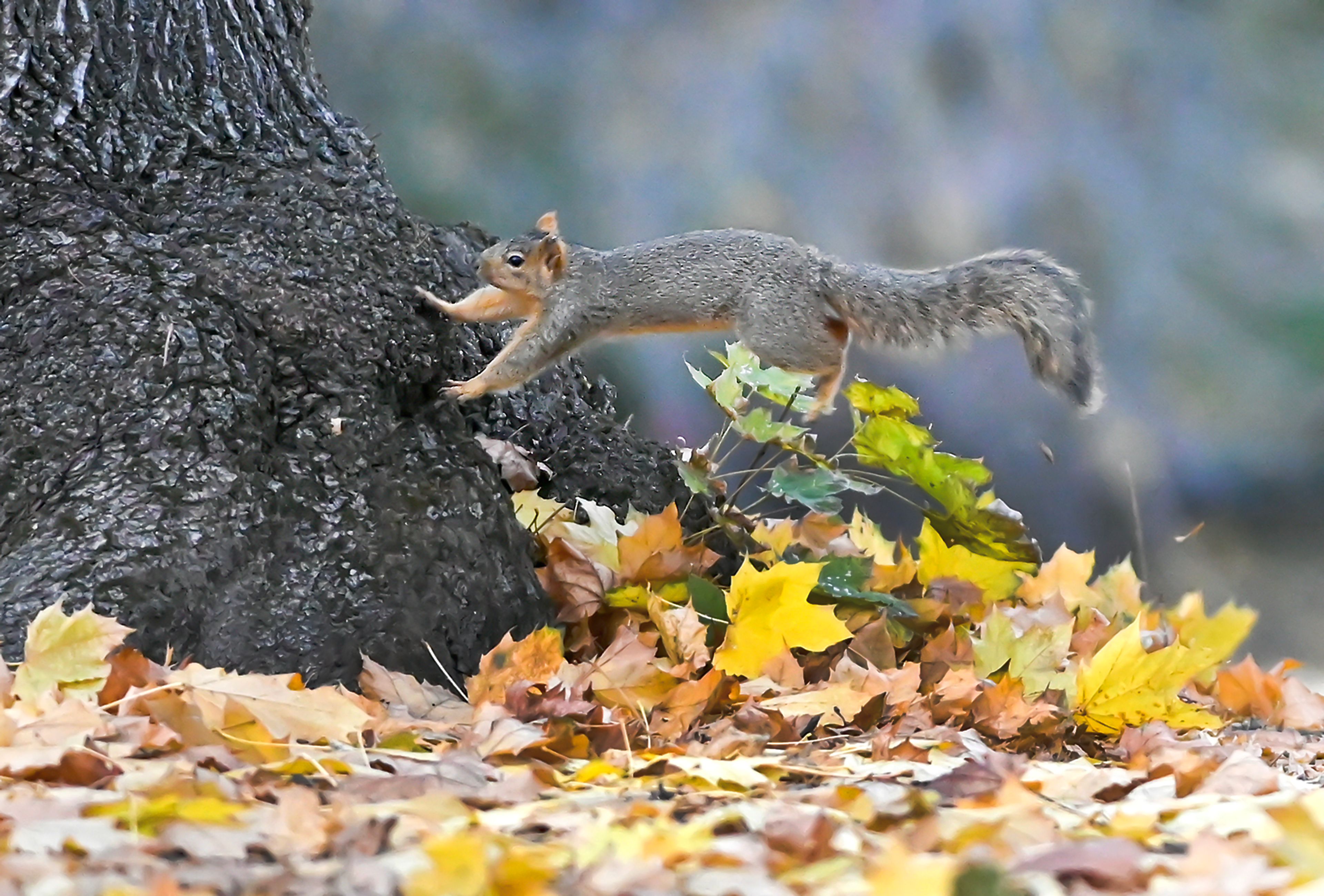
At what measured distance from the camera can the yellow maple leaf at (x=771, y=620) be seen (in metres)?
1.22

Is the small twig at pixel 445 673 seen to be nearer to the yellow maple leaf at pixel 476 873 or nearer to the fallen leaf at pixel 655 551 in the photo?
the fallen leaf at pixel 655 551

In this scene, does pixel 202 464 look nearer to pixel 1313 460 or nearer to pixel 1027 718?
pixel 1027 718

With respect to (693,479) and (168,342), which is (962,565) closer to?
(693,479)

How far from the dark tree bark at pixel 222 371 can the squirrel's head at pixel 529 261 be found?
0.98 feet

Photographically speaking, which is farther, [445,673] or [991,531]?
[991,531]

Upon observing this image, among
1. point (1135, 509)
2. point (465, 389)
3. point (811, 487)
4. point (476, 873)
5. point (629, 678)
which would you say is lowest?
point (476, 873)

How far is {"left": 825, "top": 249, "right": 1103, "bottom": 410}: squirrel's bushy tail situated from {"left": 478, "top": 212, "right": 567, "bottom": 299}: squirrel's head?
44cm

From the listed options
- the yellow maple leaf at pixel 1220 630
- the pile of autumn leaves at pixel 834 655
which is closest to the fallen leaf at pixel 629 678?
the pile of autumn leaves at pixel 834 655

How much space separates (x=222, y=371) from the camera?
1244 mm

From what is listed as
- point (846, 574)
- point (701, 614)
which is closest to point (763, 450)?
point (846, 574)

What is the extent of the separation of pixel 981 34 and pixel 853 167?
1.67ft

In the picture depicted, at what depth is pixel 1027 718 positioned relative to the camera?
1148 millimetres

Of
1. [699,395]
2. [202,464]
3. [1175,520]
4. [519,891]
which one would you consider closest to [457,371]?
[202,464]

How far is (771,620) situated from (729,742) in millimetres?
258
